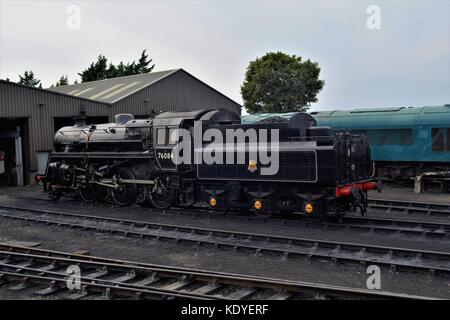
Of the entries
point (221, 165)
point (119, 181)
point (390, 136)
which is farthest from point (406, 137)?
point (119, 181)

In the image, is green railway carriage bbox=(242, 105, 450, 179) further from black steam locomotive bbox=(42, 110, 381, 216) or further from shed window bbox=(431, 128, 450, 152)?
black steam locomotive bbox=(42, 110, 381, 216)

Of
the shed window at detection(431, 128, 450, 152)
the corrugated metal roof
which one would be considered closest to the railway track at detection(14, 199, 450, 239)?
the shed window at detection(431, 128, 450, 152)

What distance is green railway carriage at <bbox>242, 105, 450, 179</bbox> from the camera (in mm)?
19734

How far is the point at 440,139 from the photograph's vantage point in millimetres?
19672

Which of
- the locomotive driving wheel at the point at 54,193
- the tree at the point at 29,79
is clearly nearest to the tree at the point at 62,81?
the tree at the point at 29,79

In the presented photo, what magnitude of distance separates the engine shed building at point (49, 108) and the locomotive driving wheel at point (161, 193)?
10.4 m

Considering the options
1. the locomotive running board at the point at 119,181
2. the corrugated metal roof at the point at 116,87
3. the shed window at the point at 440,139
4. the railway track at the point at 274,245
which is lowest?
the railway track at the point at 274,245

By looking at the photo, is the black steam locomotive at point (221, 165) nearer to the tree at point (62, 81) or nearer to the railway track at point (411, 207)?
the railway track at point (411, 207)

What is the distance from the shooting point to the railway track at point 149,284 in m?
7.08

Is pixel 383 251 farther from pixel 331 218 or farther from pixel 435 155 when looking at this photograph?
pixel 435 155

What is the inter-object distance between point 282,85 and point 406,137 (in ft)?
64.3

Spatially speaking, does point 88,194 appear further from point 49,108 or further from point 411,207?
point 411,207

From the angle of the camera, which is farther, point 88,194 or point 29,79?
point 29,79

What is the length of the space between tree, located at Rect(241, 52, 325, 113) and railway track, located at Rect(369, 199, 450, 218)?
75.6 ft
